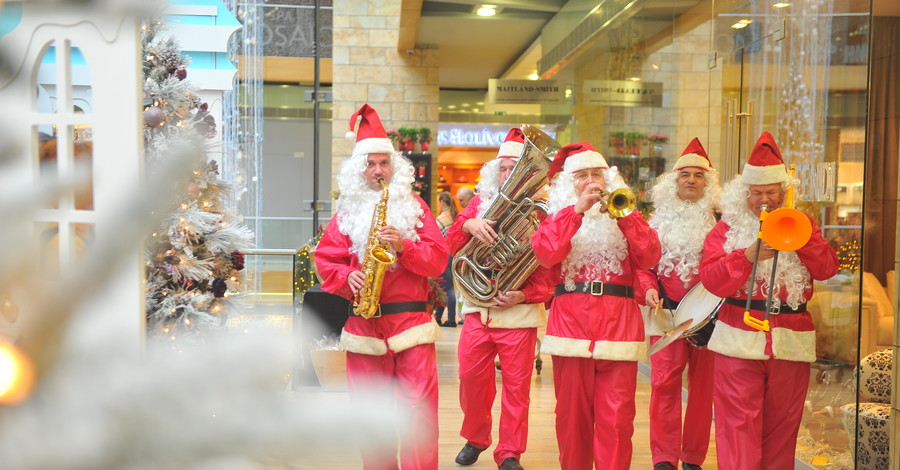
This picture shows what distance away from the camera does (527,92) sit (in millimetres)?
10781

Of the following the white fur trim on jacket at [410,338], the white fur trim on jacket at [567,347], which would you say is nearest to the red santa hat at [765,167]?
the white fur trim on jacket at [567,347]

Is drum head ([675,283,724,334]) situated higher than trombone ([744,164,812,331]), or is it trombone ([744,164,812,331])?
trombone ([744,164,812,331])

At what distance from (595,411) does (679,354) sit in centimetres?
101

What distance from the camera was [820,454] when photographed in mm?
4113

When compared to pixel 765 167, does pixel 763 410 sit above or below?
below

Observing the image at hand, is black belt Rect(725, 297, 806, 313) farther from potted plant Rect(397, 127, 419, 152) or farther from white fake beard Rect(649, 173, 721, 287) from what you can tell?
potted plant Rect(397, 127, 419, 152)

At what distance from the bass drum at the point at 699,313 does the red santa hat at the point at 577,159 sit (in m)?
0.83

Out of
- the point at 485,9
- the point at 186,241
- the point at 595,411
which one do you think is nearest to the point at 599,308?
the point at 595,411

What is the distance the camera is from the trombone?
131 inches

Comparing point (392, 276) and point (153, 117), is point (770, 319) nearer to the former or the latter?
point (392, 276)

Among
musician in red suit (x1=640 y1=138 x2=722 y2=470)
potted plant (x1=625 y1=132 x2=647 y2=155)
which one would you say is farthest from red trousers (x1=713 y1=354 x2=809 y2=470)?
potted plant (x1=625 y1=132 x2=647 y2=155)

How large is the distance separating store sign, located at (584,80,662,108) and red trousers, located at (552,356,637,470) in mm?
4142

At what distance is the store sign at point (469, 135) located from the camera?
17.4 m

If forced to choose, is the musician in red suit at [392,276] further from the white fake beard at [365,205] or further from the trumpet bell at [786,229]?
the trumpet bell at [786,229]
